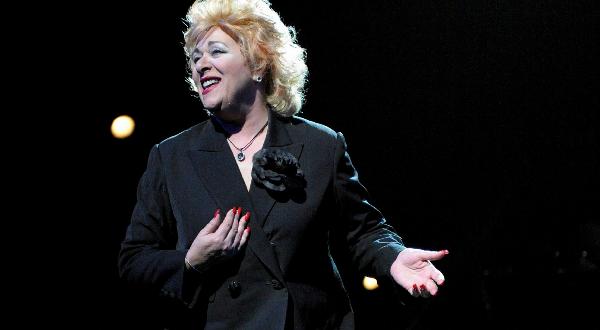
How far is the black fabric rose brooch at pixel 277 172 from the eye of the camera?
2180 mm

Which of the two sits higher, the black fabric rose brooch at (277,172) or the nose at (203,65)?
the nose at (203,65)

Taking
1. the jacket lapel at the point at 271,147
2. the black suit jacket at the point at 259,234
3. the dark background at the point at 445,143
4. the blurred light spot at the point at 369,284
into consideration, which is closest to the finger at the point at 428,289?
the black suit jacket at the point at 259,234

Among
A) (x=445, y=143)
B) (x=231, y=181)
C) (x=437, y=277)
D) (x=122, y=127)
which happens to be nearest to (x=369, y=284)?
(x=445, y=143)

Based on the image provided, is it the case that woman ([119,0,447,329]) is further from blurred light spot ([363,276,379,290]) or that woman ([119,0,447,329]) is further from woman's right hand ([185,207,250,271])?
blurred light spot ([363,276,379,290])

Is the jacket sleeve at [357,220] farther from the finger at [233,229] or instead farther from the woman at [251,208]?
the finger at [233,229]

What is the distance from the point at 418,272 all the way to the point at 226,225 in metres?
0.57

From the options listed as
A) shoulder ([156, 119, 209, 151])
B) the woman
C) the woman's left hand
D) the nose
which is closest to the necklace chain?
the woman

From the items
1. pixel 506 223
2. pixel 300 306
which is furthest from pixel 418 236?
pixel 300 306

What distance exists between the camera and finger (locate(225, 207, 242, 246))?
2035 millimetres

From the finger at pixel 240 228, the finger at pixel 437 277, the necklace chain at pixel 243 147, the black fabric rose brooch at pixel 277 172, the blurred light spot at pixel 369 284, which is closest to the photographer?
the finger at pixel 437 277

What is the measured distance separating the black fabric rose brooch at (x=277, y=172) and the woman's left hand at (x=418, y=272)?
1.31 ft

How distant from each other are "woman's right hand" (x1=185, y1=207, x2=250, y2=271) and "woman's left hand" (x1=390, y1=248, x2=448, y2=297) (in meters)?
0.47

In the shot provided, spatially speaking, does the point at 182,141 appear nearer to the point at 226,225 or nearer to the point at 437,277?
the point at 226,225

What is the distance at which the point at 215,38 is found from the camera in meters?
2.35
